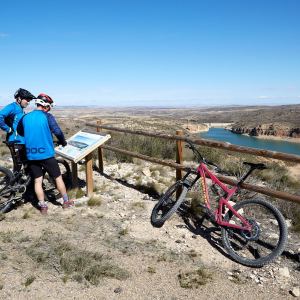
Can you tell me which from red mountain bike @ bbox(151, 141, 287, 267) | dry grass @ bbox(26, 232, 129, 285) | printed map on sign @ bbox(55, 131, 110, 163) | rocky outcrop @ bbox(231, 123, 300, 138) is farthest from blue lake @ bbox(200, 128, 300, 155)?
dry grass @ bbox(26, 232, 129, 285)

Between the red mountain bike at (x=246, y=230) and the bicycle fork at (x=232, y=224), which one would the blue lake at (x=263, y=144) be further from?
the bicycle fork at (x=232, y=224)

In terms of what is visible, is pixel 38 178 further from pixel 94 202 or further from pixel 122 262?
pixel 122 262

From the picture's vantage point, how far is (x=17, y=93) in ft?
20.9

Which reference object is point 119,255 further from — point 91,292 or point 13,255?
point 13,255

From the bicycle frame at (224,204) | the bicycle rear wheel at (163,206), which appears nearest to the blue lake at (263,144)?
the bicycle rear wheel at (163,206)

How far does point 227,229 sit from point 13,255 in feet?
9.19

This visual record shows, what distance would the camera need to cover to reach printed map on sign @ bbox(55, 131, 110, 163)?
270 inches

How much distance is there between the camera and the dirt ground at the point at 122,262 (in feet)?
13.0

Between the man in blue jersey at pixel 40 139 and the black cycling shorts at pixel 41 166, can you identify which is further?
the black cycling shorts at pixel 41 166

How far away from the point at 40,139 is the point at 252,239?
3571 mm

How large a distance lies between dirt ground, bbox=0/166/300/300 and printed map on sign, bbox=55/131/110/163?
116cm

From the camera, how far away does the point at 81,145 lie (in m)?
7.20

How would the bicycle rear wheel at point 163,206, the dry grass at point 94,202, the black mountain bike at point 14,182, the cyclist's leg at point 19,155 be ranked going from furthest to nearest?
the dry grass at point 94,202 → the cyclist's leg at point 19,155 → the black mountain bike at point 14,182 → the bicycle rear wheel at point 163,206

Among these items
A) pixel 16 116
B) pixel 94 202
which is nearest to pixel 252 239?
pixel 94 202
